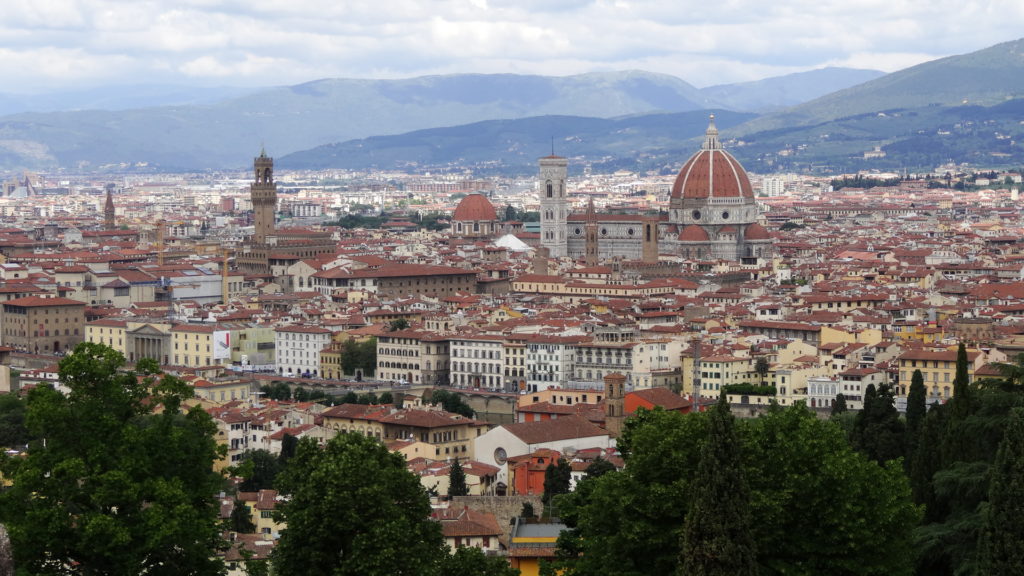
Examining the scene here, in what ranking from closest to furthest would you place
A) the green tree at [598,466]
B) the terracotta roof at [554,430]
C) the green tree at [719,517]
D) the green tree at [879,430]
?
the green tree at [719,517]
the green tree at [879,430]
the green tree at [598,466]
the terracotta roof at [554,430]

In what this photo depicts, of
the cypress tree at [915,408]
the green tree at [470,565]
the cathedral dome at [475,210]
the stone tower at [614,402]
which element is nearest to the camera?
the green tree at [470,565]

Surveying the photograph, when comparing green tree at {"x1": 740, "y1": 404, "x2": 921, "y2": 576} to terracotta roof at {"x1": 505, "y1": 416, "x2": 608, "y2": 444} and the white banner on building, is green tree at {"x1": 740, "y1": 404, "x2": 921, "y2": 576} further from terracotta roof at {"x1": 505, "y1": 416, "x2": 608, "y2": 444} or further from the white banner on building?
the white banner on building

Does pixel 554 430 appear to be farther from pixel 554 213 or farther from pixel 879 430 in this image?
pixel 554 213

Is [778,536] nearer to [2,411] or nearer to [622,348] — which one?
[2,411]

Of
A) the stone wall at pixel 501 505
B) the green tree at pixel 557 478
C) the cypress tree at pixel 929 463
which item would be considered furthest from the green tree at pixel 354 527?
the green tree at pixel 557 478

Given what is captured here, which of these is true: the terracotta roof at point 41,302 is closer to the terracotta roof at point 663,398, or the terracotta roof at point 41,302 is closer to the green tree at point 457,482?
the terracotta roof at point 663,398

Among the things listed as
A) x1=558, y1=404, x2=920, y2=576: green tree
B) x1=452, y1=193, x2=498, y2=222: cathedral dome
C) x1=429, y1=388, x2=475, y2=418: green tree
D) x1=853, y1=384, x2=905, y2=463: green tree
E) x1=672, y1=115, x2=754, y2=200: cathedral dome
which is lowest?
x1=429, y1=388, x2=475, y2=418: green tree

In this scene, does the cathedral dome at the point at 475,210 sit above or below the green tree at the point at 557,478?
above

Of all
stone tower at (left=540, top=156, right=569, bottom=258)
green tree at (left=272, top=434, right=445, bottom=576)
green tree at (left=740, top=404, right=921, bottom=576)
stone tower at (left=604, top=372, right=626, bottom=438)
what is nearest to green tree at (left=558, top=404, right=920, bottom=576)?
green tree at (left=740, top=404, right=921, bottom=576)
